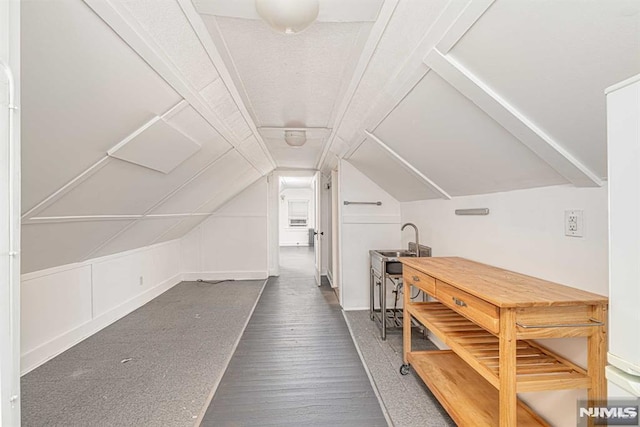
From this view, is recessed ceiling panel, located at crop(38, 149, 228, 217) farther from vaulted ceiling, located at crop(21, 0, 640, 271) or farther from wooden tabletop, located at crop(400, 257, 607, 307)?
wooden tabletop, located at crop(400, 257, 607, 307)

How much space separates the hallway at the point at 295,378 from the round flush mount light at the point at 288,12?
1996 millimetres

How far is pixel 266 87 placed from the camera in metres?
2.03

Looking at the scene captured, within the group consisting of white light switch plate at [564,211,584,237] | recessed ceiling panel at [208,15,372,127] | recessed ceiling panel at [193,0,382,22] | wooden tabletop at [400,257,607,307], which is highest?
recessed ceiling panel at [208,15,372,127]

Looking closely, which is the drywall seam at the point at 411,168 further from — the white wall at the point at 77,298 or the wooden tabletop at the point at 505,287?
the white wall at the point at 77,298

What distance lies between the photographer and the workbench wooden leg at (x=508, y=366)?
1.14 metres

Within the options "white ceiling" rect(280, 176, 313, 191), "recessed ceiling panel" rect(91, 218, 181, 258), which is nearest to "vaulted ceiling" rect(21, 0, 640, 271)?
"recessed ceiling panel" rect(91, 218, 181, 258)

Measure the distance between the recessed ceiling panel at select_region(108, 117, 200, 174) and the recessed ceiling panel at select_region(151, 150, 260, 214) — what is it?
73 cm

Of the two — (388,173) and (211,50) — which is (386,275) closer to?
(388,173)

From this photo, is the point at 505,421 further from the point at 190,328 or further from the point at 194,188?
the point at 194,188

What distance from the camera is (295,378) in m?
2.12

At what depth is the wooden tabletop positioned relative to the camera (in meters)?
1.14

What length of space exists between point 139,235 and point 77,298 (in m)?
0.82
